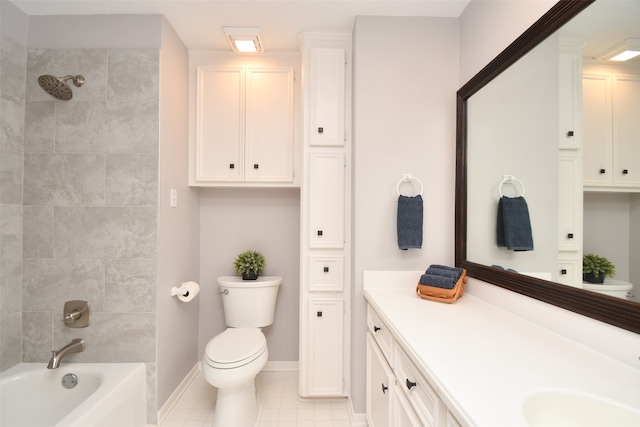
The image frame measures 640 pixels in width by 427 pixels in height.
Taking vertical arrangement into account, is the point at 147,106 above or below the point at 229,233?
above

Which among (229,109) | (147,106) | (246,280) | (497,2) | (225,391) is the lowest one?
(225,391)

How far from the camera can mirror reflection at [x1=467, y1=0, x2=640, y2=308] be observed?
0.85 meters

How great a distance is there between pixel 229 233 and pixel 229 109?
96 cm

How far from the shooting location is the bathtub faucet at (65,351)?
157cm

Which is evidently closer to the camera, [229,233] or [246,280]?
[246,280]

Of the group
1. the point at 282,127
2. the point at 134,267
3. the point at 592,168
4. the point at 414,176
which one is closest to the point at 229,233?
the point at 134,267

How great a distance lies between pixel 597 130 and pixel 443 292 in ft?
2.92

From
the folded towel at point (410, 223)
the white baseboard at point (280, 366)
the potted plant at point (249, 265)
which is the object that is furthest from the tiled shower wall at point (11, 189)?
the folded towel at point (410, 223)

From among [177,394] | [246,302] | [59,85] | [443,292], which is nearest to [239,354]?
[246,302]

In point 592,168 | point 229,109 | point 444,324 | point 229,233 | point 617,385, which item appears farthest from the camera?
point 229,233

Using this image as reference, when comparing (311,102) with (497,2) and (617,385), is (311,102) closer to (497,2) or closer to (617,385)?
(497,2)

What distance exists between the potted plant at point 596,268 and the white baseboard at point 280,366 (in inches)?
81.5

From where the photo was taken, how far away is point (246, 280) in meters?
2.26

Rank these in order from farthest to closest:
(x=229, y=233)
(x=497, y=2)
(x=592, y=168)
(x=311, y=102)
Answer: (x=229, y=233)
(x=311, y=102)
(x=497, y=2)
(x=592, y=168)
